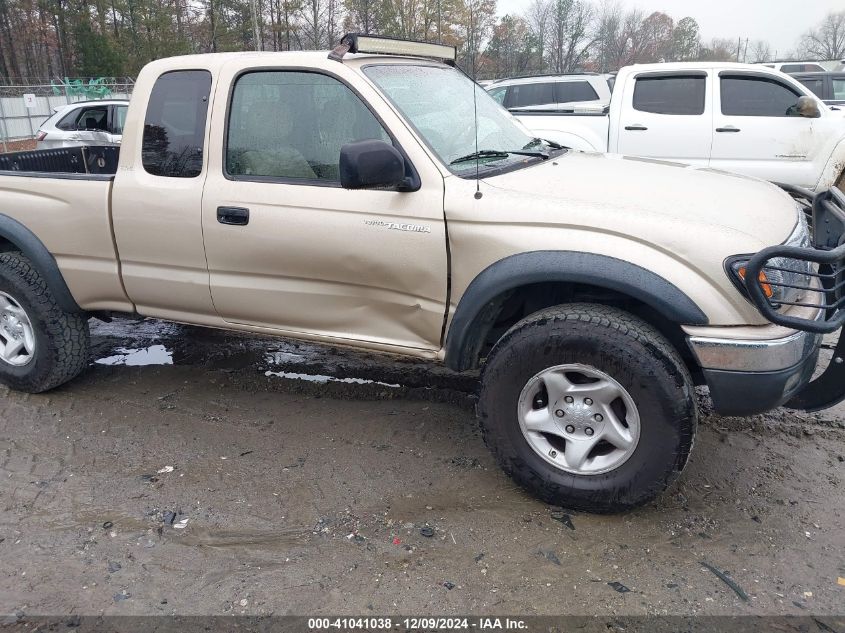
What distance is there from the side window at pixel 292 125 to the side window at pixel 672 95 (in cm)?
589

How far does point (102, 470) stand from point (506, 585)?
2.18m

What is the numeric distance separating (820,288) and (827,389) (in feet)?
1.64

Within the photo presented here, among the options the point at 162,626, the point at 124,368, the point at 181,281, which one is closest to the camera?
the point at 162,626

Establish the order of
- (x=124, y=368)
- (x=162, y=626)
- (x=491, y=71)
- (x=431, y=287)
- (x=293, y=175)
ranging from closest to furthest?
(x=162, y=626), (x=431, y=287), (x=293, y=175), (x=124, y=368), (x=491, y=71)

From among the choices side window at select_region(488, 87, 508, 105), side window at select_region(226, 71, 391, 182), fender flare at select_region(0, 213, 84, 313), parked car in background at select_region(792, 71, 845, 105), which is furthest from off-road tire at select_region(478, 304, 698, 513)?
parked car in background at select_region(792, 71, 845, 105)

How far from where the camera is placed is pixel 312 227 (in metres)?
3.27

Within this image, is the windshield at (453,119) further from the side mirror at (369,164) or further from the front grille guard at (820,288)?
the front grille guard at (820,288)

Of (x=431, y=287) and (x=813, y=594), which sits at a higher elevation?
(x=431, y=287)

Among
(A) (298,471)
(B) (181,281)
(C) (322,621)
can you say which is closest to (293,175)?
(B) (181,281)

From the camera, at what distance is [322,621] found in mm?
2500

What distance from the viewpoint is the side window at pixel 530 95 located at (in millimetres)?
13086

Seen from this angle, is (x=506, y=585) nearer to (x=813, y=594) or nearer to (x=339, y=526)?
(x=339, y=526)

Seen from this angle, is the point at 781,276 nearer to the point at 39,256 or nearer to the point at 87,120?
the point at 39,256

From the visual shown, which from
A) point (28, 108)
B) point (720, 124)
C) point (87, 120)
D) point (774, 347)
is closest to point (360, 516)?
point (774, 347)
